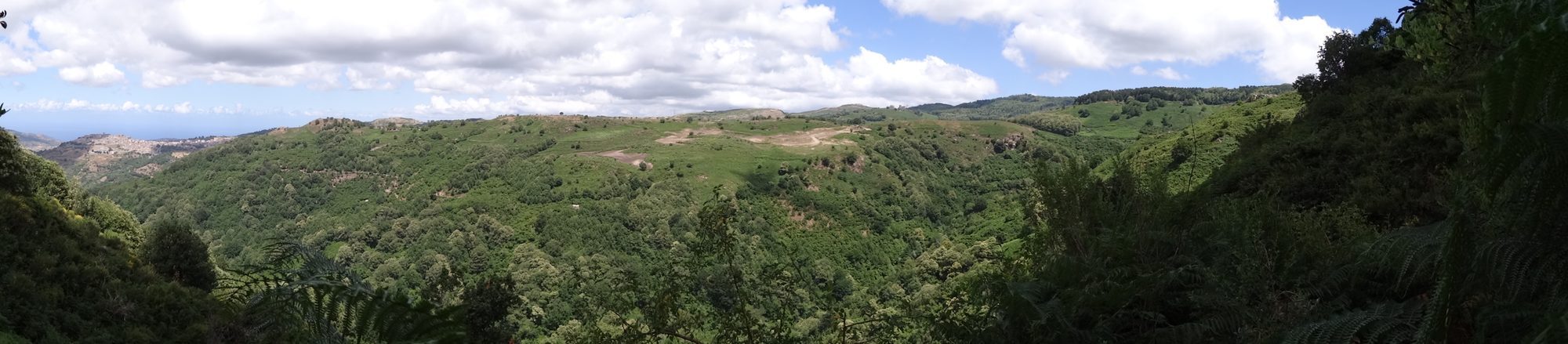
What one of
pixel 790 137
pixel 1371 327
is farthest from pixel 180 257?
pixel 790 137

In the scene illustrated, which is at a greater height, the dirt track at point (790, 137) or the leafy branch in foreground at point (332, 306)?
the leafy branch in foreground at point (332, 306)

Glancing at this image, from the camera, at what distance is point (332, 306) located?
3.00 metres

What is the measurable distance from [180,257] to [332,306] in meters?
33.6

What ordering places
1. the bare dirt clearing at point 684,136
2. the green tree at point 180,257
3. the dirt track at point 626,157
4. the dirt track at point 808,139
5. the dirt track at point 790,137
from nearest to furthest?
the green tree at point 180,257 < the dirt track at point 626,157 < the bare dirt clearing at point 684,136 < the dirt track at point 790,137 < the dirt track at point 808,139

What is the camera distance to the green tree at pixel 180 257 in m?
27.5

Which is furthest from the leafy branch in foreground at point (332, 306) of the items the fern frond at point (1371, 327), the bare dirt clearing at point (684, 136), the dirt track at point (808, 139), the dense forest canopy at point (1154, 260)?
the bare dirt clearing at point (684, 136)

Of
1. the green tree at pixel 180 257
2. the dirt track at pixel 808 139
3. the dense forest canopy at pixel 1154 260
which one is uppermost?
the dense forest canopy at pixel 1154 260

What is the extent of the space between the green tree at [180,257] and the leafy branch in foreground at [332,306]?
103ft

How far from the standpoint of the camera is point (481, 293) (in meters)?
19.6

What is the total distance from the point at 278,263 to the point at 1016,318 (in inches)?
214

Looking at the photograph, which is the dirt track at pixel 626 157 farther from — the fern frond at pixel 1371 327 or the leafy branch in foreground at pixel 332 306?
the fern frond at pixel 1371 327

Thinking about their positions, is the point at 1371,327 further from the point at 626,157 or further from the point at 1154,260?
the point at 626,157

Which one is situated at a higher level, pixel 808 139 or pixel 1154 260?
pixel 1154 260

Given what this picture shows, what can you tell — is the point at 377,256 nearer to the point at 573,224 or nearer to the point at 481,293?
the point at 573,224
